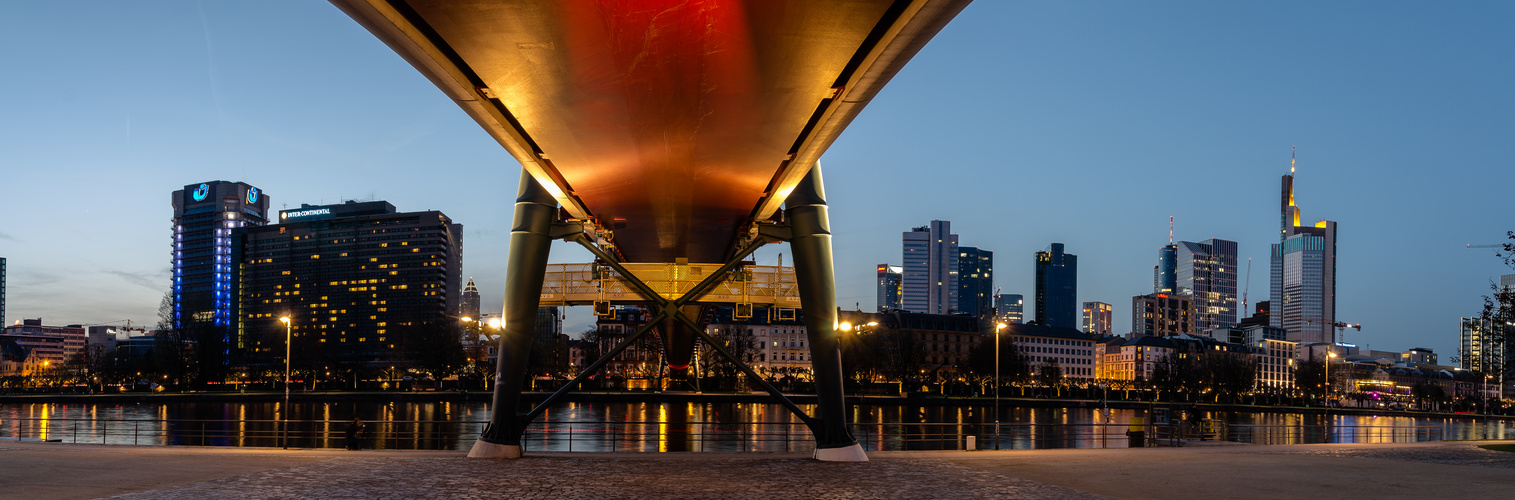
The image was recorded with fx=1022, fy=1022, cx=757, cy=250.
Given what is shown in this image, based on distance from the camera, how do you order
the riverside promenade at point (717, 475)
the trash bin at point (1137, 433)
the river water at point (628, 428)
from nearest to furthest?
the riverside promenade at point (717, 475) < the trash bin at point (1137, 433) < the river water at point (628, 428)

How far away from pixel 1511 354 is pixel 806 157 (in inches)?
1272

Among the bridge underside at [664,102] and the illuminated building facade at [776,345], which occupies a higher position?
the bridge underside at [664,102]

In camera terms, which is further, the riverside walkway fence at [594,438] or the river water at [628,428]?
the river water at [628,428]

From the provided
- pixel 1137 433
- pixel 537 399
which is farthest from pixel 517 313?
pixel 537 399

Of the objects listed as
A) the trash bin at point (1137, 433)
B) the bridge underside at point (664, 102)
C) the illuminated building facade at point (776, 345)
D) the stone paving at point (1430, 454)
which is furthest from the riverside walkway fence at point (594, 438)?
the illuminated building facade at point (776, 345)

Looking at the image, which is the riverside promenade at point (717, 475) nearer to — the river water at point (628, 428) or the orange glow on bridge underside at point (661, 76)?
the river water at point (628, 428)

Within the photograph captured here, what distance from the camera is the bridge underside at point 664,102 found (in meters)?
10.6

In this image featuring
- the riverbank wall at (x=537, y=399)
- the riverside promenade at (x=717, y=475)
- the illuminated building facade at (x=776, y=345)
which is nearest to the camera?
the riverside promenade at (x=717, y=475)

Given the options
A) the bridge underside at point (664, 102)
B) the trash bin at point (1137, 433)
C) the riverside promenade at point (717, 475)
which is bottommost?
the trash bin at point (1137, 433)

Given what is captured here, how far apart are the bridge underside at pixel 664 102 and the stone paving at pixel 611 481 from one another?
2.13 meters

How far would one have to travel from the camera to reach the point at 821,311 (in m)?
23.1

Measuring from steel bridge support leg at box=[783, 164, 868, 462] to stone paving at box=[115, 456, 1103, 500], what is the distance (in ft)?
2.30

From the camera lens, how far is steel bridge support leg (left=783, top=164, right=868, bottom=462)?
23141mm

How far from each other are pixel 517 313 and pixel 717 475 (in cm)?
656
